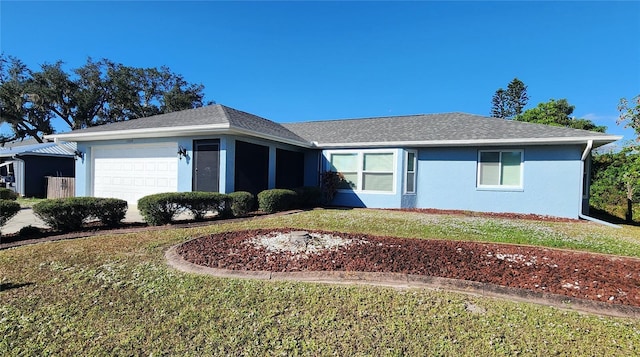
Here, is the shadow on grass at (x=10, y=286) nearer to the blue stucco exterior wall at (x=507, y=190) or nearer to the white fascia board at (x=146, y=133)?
the white fascia board at (x=146, y=133)

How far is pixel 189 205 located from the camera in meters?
8.09

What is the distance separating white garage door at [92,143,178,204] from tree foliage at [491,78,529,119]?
35.9 metres

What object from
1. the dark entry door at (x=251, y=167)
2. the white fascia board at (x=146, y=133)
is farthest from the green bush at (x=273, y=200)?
the white fascia board at (x=146, y=133)

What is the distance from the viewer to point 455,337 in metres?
2.66

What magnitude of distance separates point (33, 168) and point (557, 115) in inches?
1419

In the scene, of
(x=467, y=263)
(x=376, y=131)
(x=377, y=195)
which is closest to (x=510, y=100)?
(x=376, y=131)

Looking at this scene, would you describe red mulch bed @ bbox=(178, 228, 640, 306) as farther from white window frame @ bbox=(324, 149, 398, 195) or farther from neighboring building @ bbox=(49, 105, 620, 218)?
white window frame @ bbox=(324, 149, 398, 195)

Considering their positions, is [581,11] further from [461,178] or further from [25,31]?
[25,31]

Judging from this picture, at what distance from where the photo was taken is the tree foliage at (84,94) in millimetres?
25939

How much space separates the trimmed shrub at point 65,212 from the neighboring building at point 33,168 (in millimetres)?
13006

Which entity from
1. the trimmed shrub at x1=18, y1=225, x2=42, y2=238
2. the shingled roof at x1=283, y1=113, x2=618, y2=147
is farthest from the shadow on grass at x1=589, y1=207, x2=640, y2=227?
the trimmed shrub at x1=18, y1=225, x2=42, y2=238

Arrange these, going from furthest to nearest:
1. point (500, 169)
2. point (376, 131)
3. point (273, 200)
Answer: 1. point (376, 131)
2. point (500, 169)
3. point (273, 200)

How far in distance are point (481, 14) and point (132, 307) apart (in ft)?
46.7

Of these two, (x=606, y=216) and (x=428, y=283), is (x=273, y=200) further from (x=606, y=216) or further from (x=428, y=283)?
(x=606, y=216)
